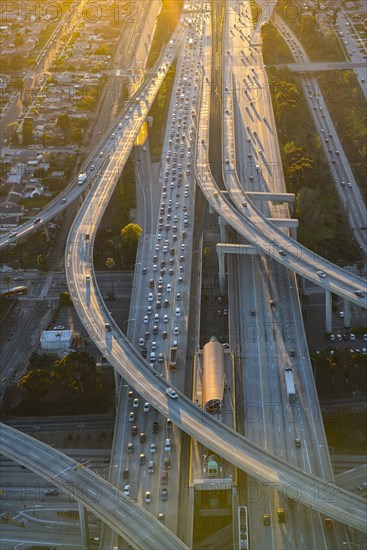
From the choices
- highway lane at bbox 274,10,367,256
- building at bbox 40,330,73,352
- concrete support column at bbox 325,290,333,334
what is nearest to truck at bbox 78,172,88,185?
building at bbox 40,330,73,352

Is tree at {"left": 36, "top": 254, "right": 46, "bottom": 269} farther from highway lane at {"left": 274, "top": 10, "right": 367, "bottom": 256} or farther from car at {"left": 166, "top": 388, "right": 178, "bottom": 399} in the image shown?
highway lane at {"left": 274, "top": 10, "right": 367, "bottom": 256}

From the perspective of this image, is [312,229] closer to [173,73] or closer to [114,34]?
[173,73]

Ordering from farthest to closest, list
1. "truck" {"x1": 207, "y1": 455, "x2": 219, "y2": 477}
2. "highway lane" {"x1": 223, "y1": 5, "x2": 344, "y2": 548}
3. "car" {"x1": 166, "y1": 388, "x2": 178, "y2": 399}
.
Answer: "car" {"x1": 166, "y1": 388, "x2": 178, "y2": 399}
"truck" {"x1": 207, "y1": 455, "x2": 219, "y2": 477}
"highway lane" {"x1": 223, "y1": 5, "x2": 344, "y2": 548}

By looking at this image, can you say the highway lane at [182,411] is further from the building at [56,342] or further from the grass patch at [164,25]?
the grass patch at [164,25]

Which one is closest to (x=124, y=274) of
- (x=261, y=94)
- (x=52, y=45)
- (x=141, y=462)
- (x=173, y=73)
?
(x=141, y=462)

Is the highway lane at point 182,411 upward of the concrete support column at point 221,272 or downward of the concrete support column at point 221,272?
downward

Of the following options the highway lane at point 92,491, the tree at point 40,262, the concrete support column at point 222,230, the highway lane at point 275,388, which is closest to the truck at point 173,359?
the highway lane at point 275,388
